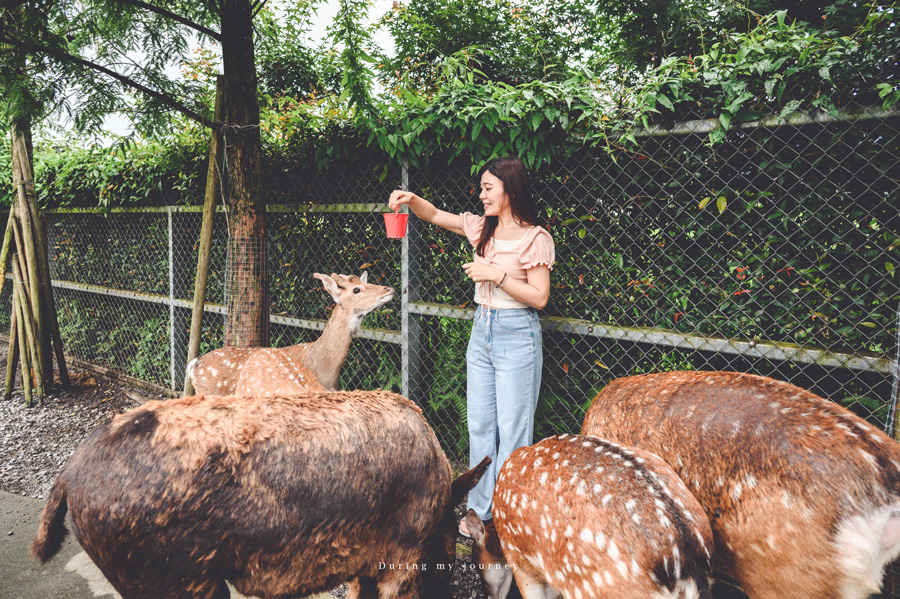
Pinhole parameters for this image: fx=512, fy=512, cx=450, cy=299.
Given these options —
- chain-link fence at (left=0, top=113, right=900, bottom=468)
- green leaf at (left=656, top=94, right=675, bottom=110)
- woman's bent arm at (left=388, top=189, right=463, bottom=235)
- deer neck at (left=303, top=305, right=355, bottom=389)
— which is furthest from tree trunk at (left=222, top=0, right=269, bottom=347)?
green leaf at (left=656, top=94, right=675, bottom=110)

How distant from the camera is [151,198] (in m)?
6.14

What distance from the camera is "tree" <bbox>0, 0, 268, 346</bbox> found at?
148 inches

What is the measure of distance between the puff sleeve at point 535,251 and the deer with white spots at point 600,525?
1.02m

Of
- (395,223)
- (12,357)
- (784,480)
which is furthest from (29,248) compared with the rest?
(784,480)

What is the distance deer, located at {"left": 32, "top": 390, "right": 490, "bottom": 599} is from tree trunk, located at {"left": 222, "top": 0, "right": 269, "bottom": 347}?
2148 mm

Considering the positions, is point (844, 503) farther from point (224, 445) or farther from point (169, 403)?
point (169, 403)

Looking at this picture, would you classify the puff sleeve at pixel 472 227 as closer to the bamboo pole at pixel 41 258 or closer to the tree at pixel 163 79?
the tree at pixel 163 79

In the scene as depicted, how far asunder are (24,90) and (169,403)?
361cm

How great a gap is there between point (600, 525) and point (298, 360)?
252 centimetres

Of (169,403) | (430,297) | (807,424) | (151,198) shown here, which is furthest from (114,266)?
(807,424)

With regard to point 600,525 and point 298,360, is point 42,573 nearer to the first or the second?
point 298,360

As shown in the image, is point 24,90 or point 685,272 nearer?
point 685,272

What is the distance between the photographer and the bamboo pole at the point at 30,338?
19.6ft

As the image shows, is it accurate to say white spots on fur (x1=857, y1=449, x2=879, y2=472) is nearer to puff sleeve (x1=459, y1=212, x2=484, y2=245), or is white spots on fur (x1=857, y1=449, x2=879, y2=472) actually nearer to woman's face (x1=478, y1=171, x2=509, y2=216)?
woman's face (x1=478, y1=171, x2=509, y2=216)
